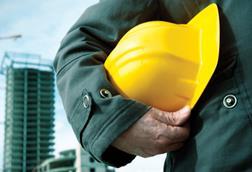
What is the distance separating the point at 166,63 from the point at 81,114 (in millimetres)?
214

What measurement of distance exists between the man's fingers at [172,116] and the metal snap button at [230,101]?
3.1 inches

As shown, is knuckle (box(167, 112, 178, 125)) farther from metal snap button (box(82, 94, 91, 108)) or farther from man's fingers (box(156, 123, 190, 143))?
metal snap button (box(82, 94, 91, 108))

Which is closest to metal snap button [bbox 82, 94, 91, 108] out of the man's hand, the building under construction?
the man's hand

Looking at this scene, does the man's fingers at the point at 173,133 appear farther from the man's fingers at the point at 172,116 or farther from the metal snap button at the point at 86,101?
the metal snap button at the point at 86,101

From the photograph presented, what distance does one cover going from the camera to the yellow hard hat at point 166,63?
1042 mm

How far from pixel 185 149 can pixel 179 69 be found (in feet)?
0.56

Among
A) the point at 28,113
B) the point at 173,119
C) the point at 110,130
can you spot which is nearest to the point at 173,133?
the point at 173,119

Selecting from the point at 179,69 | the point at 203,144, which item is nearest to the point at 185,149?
the point at 203,144

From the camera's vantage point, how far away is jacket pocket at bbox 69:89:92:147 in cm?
104

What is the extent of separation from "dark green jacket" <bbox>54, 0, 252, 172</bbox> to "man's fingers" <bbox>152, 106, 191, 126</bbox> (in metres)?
0.03

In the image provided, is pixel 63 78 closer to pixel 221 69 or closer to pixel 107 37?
pixel 107 37

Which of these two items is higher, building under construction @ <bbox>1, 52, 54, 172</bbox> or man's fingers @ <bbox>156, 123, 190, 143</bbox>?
man's fingers @ <bbox>156, 123, 190, 143</bbox>

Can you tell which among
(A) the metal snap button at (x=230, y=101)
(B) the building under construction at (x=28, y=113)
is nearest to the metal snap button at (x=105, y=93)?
(A) the metal snap button at (x=230, y=101)

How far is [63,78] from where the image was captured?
3.77 ft
